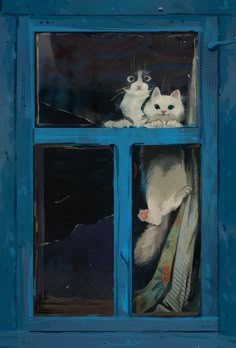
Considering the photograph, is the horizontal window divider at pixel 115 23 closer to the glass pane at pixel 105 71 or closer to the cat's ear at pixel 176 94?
the glass pane at pixel 105 71

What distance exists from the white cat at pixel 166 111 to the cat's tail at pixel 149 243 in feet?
1.71

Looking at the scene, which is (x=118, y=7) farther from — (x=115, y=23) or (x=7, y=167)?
(x=7, y=167)

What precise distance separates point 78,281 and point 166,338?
1.89 ft

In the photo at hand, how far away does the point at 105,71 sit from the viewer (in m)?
4.33

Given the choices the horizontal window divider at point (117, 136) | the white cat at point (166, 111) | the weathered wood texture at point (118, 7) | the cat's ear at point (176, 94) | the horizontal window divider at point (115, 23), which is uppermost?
the weathered wood texture at point (118, 7)

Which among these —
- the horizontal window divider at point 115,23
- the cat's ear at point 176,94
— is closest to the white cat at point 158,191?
the cat's ear at point 176,94

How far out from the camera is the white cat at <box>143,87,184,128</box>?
14.2 feet

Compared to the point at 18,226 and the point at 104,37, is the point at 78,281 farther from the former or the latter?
the point at 104,37

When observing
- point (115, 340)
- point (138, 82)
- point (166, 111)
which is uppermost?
point (138, 82)

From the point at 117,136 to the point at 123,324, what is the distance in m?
1.03

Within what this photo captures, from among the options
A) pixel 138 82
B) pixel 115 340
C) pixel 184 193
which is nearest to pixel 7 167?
pixel 138 82

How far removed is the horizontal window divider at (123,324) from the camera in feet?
14.1

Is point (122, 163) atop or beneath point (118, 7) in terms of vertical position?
beneath

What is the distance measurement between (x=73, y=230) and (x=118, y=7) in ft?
4.10
